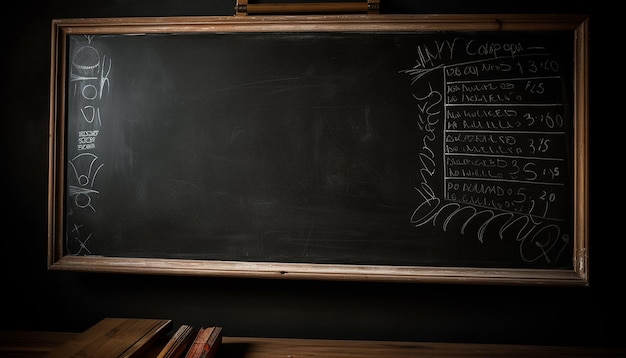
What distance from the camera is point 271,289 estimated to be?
76.7 inches

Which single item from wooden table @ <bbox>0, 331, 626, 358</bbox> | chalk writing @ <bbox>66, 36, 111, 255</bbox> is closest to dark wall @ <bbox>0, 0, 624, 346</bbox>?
wooden table @ <bbox>0, 331, 626, 358</bbox>

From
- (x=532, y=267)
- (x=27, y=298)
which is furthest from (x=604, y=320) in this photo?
(x=27, y=298)

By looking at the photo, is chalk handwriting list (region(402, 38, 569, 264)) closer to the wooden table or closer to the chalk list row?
the chalk list row

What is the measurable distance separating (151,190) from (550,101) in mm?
1658

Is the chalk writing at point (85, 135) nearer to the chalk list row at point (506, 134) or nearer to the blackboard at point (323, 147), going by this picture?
the blackboard at point (323, 147)

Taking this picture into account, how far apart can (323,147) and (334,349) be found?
2.64ft

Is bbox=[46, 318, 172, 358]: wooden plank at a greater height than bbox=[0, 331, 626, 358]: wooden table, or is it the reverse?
bbox=[46, 318, 172, 358]: wooden plank

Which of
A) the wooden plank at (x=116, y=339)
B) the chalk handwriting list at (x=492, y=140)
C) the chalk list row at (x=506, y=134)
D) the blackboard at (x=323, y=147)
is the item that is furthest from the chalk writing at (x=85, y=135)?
the chalk list row at (x=506, y=134)

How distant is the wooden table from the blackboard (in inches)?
11.1

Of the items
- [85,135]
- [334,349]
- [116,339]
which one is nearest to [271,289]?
[334,349]

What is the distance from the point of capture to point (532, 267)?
179 cm

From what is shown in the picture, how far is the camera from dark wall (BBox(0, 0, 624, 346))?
1869 millimetres

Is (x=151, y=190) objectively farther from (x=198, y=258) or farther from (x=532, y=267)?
(x=532, y=267)

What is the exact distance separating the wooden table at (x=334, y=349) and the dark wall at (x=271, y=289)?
8cm
